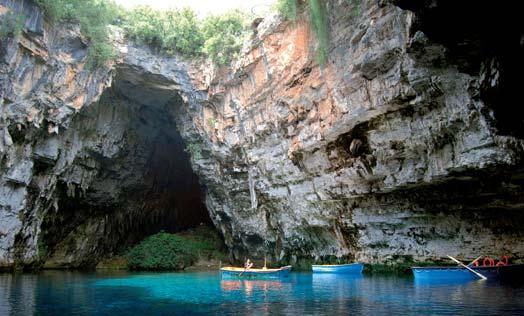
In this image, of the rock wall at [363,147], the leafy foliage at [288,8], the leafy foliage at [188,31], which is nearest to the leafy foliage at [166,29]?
the leafy foliage at [188,31]

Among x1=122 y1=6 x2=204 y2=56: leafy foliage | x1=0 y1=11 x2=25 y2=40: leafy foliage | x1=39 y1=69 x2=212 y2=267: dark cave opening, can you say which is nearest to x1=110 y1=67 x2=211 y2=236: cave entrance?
x1=39 y1=69 x2=212 y2=267: dark cave opening

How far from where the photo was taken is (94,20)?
2183cm

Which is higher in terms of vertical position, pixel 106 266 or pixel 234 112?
pixel 234 112

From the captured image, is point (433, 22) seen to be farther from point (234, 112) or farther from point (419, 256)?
Answer: point (234, 112)

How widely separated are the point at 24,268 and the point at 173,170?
46.4 feet

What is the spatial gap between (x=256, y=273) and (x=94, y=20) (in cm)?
1512

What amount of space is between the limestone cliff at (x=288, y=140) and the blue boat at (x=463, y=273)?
1.10 metres

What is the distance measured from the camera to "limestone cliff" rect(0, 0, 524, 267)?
1401 cm

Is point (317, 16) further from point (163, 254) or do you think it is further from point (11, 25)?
point (163, 254)

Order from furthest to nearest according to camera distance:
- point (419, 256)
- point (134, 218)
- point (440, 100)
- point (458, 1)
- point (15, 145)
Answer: point (134, 218) < point (15, 145) < point (419, 256) < point (440, 100) < point (458, 1)

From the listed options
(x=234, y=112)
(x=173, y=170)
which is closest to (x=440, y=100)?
(x=234, y=112)

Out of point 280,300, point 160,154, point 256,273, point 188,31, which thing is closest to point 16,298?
point 280,300

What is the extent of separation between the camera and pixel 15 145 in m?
20.6

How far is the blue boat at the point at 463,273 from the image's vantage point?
52.7ft
